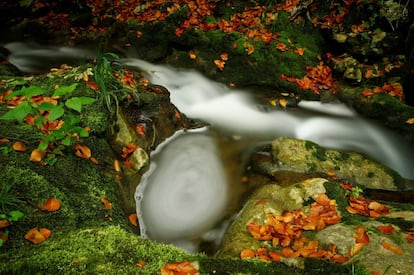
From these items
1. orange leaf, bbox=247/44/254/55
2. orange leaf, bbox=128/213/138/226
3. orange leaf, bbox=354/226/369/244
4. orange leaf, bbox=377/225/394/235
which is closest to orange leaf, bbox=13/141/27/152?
orange leaf, bbox=128/213/138/226

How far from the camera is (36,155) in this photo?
3146 mm

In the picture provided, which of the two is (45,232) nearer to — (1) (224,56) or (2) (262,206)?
(2) (262,206)

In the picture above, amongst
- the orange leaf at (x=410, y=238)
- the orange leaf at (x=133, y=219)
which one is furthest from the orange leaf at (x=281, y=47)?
the orange leaf at (x=133, y=219)

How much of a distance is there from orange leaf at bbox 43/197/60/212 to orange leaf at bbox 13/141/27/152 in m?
0.76

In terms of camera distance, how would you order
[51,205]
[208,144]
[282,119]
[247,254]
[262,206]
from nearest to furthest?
[51,205] → [247,254] → [262,206] → [208,144] → [282,119]

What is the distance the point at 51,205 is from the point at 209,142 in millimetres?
3245

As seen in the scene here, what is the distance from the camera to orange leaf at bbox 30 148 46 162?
3.11 metres

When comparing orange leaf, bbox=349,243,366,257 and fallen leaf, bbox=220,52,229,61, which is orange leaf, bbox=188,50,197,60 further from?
orange leaf, bbox=349,243,366,257

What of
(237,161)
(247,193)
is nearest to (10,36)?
(237,161)

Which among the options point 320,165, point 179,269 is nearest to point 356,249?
point 179,269

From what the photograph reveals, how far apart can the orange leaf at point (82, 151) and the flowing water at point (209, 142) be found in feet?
3.32

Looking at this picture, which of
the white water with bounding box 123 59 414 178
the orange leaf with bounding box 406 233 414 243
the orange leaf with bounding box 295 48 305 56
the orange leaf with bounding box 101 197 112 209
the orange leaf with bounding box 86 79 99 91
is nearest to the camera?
the orange leaf with bounding box 406 233 414 243

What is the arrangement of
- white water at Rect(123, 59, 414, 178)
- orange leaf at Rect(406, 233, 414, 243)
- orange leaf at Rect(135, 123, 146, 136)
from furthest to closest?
1. white water at Rect(123, 59, 414, 178)
2. orange leaf at Rect(135, 123, 146, 136)
3. orange leaf at Rect(406, 233, 414, 243)

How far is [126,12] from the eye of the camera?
977 centimetres
